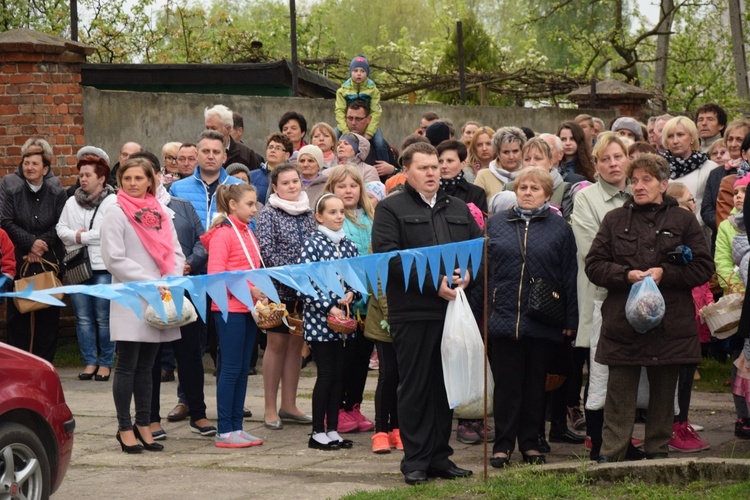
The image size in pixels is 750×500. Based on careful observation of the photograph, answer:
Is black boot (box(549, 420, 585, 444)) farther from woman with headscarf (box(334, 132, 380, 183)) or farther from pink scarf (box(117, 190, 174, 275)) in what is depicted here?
woman with headscarf (box(334, 132, 380, 183))

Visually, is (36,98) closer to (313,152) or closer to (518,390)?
(313,152)

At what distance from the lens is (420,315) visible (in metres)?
7.79

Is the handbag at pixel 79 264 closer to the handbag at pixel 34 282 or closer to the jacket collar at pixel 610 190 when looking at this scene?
the handbag at pixel 34 282

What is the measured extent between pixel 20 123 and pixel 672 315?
27.3 ft

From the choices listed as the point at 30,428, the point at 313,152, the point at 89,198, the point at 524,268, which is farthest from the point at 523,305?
the point at 89,198

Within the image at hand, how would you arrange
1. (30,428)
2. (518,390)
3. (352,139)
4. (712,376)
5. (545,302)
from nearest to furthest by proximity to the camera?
1. (30,428)
2. (545,302)
3. (518,390)
4. (712,376)
5. (352,139)

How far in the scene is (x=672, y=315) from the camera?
310 inches

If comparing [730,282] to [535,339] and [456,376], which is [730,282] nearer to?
[535,339]

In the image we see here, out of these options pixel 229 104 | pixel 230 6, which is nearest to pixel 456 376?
pixel 229 104

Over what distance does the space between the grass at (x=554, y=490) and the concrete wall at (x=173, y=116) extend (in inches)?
324

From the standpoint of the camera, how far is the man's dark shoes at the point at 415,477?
7680mm

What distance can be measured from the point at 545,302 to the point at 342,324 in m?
1.53

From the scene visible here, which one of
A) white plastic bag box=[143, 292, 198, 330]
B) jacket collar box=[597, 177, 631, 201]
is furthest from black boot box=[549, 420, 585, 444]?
white plastic bag box=[143, 292, 198, 330]

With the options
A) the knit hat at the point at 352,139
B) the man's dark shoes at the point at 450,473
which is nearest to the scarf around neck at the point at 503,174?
the knit hat at the point at 352,139
